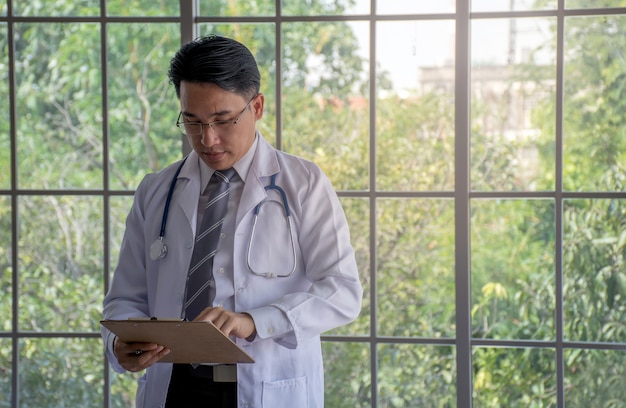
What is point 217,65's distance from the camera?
7.06 feet

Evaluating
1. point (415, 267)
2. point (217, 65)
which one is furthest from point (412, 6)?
point (217, 65)

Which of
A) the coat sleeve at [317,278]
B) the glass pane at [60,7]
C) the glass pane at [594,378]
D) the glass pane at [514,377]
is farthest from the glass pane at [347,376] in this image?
the glass pane at [60,7]

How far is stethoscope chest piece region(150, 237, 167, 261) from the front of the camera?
2271 millimetres

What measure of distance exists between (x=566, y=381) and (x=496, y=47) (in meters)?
1.33

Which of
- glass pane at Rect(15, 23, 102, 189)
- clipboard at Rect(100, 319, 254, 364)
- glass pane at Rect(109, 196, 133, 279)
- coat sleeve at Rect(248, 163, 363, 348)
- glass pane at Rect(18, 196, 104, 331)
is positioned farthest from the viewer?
glass pane at Rect(15, 23, 102, 189)

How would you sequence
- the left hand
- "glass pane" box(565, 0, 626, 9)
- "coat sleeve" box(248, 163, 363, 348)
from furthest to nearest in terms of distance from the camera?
"glass pane" box(565, 0, 626, 9) < "coat sleeve" box(248, 163, 363, 348) < the left hand

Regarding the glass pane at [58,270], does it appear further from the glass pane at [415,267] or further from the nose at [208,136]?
the nose at [208,136]

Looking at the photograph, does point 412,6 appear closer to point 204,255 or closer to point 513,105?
point 513,105

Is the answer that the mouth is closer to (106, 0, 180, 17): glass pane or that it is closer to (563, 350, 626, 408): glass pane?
(563, 350, 626, 408): glass pane

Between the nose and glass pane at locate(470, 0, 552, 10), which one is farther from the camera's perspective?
glass pane at locate(470, 0, 552, 10)

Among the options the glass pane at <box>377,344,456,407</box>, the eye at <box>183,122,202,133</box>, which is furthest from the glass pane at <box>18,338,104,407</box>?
the eye at <box>183,122,202,133</box>

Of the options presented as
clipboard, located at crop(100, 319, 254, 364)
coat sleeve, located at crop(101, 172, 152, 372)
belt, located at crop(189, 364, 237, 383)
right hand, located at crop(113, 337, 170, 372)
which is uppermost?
coat sleeve, located at crop(101, 172, 152, 372)

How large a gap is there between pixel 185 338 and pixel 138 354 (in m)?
0.21

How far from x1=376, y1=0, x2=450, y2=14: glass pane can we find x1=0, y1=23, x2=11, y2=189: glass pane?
1807 mm
